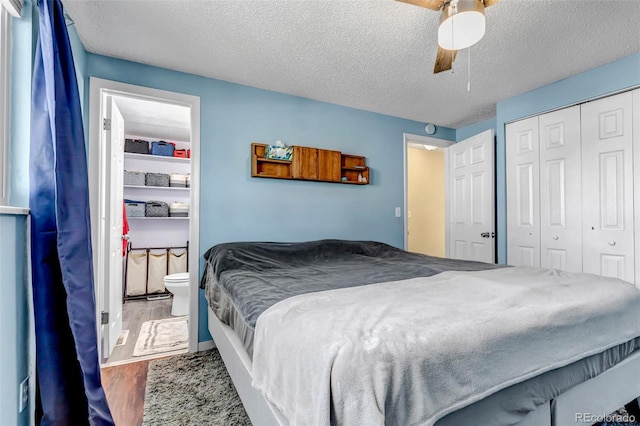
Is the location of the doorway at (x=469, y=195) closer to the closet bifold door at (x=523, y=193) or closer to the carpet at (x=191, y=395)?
the closet bifold door at (x=523, y=193)

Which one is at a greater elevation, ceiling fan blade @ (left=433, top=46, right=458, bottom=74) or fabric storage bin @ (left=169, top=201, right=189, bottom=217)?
ceiling fan blade @ (left=433, top=46, right=458, bottom=74)

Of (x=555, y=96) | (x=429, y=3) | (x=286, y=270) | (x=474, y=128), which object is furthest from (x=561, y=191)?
(x=286, y=270)

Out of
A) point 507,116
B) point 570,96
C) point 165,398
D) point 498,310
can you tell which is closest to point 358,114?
point 507,116

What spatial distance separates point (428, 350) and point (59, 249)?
1553 millimetres

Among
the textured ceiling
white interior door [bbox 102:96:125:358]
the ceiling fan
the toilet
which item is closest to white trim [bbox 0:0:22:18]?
the textured ceiling

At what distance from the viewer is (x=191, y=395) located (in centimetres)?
187

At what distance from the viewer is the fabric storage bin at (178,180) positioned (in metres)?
4.31

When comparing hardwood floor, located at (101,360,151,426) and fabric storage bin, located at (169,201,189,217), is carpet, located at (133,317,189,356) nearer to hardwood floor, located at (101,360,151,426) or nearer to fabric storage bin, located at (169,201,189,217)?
hardwood floor, located at (101,360,151,426)

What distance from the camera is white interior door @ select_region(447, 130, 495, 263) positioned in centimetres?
337

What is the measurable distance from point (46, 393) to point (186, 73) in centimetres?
232

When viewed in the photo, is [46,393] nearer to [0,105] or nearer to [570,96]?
[0,105]

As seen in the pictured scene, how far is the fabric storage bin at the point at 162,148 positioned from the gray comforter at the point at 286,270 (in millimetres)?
2408

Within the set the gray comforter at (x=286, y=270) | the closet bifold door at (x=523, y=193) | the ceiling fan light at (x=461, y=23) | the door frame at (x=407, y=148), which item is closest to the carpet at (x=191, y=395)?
the gray comforter at (x=286, y=270)

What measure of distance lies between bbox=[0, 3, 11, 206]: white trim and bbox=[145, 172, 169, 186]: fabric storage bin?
2956 millimetres
